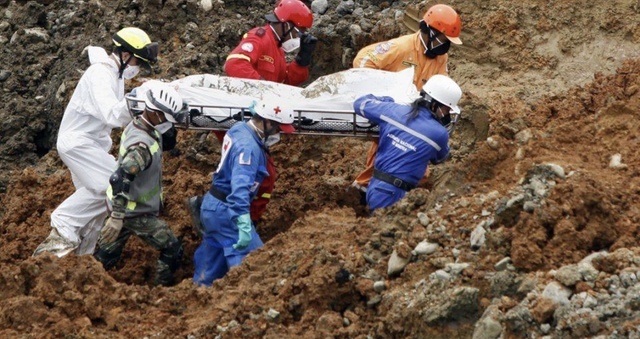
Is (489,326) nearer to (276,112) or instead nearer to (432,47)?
(276,112)

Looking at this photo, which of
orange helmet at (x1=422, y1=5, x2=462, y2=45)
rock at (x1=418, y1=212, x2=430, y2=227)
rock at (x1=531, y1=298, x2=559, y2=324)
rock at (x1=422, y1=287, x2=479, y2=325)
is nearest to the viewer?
rock at (x1=531, y1=298, x2=559, y2=324)

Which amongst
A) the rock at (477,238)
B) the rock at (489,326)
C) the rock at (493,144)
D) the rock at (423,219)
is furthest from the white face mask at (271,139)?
the rock at (489,326)

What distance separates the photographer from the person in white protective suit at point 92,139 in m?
11.6

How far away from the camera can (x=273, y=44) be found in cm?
1246

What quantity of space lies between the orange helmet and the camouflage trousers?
9.58 ft

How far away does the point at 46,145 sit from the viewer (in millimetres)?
14750

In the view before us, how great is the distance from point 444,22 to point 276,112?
1.92 metres

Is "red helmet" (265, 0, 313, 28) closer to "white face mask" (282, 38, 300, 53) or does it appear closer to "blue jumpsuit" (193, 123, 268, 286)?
"white face mask" (282, 38, 300, 53)

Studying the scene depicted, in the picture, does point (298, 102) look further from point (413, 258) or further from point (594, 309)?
point (594, 309)

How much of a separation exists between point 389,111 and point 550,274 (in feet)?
9.52

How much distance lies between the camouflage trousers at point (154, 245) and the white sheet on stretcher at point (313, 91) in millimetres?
1043


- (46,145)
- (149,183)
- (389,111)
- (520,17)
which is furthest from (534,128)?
(46,145)

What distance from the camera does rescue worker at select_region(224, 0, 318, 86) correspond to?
12195mm

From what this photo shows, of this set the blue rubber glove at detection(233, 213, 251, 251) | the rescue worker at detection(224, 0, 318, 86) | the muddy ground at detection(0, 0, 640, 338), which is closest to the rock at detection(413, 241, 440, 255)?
the muddy ground at detection(0, 0, 640, 338)
